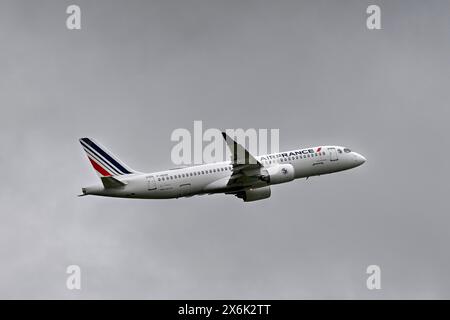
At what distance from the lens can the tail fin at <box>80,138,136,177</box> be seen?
317 ft

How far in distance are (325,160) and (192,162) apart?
52.0 ft

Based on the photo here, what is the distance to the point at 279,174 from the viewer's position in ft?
322

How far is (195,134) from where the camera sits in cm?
10069

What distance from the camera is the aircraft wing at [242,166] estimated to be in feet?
315

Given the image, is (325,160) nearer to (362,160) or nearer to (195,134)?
(362,160)

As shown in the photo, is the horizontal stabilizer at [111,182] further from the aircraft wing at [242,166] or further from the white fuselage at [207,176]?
the aircraft wing at [242,166]

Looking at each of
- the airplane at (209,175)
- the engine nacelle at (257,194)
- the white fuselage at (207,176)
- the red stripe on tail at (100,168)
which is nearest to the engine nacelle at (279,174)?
the airplane at (209,175)

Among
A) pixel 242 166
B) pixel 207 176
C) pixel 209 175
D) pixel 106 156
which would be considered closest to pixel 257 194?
pixel 242 166

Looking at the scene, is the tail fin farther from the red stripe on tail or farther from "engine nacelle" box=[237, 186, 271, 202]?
"engine nacelle" box=[237, 186, 271, 202]

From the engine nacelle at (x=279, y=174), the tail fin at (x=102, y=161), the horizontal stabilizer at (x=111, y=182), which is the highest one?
the tail fin at (x=102, y=161)

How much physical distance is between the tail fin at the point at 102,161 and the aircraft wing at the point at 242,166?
36.8ft
